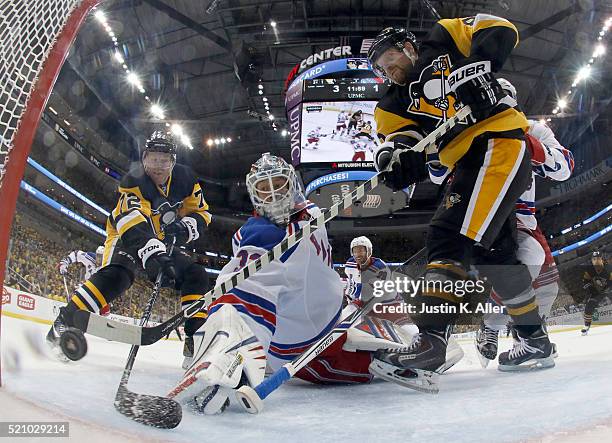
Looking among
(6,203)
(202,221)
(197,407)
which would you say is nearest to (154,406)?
(197,407)

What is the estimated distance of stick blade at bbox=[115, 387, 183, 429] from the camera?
890 mm

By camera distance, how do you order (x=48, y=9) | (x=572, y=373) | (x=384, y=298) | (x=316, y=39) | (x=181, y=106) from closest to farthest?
(x=48, y=9)
(x=572, y=373)
(x=384, y=298)
(x=316, y=39)
(x=181, y=106)

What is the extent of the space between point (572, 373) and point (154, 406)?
104 centimetres

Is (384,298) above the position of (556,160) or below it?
below

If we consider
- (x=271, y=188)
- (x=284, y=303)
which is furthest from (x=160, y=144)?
(x=284, y=303)

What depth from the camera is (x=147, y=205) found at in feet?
7.36

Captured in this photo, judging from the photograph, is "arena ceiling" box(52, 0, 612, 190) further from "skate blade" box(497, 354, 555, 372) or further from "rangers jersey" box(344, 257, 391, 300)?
"skate blade" box(497, 354, 555, 372)

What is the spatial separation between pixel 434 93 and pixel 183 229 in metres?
1.39

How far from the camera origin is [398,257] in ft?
25.9

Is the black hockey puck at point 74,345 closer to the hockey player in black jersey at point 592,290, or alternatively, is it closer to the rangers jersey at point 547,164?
the rangers jersey at point 547,164

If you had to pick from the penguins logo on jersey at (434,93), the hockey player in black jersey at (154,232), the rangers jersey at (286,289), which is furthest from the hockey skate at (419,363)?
the hockey player in black jersey at (154,232)

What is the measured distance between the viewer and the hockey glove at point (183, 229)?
2301 millimetres

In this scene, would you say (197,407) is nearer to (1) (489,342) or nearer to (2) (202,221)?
(1) (489,342)

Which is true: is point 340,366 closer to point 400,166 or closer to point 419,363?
point 419,363
